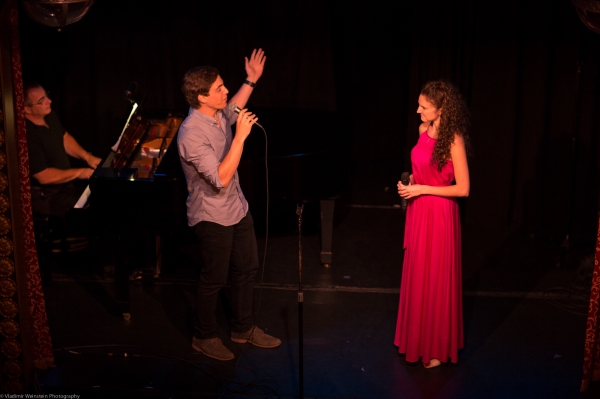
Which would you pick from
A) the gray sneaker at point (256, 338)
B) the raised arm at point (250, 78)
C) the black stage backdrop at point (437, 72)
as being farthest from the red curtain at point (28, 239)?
the black stage backdrop at point (437, 72)

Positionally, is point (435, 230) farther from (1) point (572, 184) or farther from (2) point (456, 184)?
(1) point (572, 184)

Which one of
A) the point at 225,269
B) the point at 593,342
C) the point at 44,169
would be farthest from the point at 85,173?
the point at 593,342

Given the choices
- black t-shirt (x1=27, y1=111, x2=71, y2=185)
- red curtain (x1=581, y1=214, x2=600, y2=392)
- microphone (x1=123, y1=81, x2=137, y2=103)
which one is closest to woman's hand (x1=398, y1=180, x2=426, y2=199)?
red curtain (x1=581, y1=214, x2=600, y2=392)

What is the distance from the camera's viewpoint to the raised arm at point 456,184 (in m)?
4.12

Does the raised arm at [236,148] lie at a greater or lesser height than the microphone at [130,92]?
lesser

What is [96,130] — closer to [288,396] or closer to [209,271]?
[209,271]

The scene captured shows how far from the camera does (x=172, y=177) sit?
477cm

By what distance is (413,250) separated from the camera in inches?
171

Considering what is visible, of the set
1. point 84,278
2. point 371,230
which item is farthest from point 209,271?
point 371,230

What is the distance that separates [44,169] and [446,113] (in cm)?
314

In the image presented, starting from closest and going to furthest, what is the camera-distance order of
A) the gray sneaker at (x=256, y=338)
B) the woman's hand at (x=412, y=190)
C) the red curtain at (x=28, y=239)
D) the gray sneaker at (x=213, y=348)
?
the red curtain at (x=28, y=239) < the woman's hand at (x=412, y=190) < the gray sneaker at (x=213, y=348) < the gray sneaker at (x=256, y=338)

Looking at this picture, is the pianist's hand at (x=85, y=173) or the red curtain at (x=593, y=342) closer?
the red curtain at (x=593, y=342)

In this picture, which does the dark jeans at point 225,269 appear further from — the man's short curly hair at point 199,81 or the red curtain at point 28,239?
the red curtain at point 28,239

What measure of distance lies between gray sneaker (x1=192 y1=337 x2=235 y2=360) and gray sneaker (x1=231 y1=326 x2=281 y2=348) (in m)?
0.17
